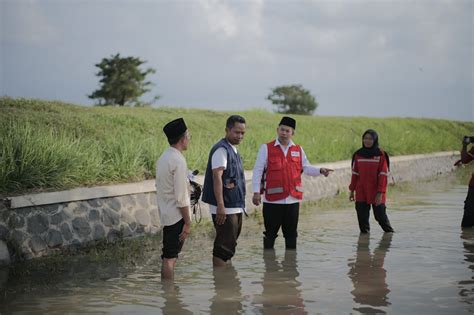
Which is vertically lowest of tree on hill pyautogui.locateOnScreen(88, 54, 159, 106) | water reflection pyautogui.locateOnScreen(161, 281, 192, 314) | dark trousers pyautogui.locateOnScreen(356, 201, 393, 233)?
water reflection pyautogui.locateOnScreen(161, 281, 192, 314)

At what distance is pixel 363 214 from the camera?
1098cm

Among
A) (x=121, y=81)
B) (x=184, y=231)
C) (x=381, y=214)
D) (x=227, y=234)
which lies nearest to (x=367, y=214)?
(x=381, y=214)

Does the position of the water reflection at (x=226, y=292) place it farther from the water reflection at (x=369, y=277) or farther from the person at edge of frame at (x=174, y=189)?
A: the water reflection at (x=369, y=277)

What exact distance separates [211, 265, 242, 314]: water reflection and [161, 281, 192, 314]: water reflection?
32cm

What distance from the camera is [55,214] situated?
945cm

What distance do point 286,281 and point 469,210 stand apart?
16.9 ft

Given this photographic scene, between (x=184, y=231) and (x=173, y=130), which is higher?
(x=173, y=130)

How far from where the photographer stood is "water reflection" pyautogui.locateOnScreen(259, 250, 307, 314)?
6574 millimetres

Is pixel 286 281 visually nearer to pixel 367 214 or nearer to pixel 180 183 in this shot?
pixel 180 183

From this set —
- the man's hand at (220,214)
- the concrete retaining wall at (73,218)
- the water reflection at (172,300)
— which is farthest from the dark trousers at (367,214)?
the water reflection at (172,300)

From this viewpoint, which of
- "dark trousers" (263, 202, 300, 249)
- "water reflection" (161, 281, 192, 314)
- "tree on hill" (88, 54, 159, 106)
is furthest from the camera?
"tree on hill" (88, 54, 159, 106)

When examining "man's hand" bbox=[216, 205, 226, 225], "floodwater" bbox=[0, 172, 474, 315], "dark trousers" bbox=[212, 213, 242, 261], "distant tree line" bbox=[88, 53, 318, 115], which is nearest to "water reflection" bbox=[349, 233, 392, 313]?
"floodwater" bbox=[0, 172, 474, 315]

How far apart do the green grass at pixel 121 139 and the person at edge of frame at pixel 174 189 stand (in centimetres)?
364

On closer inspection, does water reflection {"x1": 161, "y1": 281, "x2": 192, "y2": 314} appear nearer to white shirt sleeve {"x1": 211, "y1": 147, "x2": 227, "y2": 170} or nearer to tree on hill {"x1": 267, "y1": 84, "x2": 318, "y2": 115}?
white shirt sleeve {"x1": 211, "y1": 147, "x2": 227, "y2": 170}
